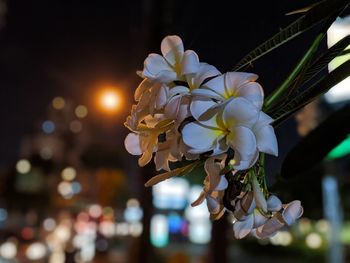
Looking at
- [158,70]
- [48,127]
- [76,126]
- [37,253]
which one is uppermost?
[48,127]

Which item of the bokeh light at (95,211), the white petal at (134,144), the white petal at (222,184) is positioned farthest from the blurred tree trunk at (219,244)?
the white petal at (222,184)

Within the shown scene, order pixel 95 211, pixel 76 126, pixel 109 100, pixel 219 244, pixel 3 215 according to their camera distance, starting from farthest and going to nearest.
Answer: pixel 3 215
pixel 76 126
pixel 109 100
pixel 95 211
pixel 219 244

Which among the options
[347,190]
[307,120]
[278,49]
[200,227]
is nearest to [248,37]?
[278,49]

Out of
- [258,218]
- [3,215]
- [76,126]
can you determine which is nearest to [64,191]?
[76,126]

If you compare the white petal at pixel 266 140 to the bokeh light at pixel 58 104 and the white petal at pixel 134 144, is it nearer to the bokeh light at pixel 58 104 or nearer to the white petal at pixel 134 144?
the white petal at pixel 134 144

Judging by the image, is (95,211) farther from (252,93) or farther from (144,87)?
(252,93)
